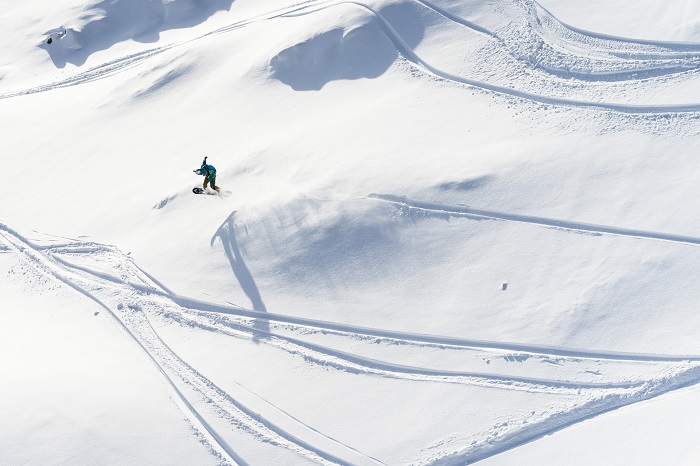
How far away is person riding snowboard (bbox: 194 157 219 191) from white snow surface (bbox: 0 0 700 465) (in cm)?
45

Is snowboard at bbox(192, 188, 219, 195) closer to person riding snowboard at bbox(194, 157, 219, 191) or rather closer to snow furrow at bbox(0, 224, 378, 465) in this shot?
person riding snowboard at bbox(194, 157, 219, 191)

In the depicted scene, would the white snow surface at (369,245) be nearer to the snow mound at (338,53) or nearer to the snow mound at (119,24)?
the snow mound at (338,53)

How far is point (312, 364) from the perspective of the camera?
37.2ft

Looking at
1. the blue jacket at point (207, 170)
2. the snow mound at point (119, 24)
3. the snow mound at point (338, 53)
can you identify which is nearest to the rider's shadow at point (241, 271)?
the blue jacket at point (207, 170)

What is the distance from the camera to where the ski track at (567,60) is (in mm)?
14656

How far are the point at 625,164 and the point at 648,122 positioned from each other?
144 centimetres

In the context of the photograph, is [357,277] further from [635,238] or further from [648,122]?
[648,122]

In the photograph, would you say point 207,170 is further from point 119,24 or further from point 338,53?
point 119,24

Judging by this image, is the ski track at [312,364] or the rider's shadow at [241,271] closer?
Result: the ski track at [312,364]

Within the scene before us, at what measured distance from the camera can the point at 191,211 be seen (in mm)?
13750

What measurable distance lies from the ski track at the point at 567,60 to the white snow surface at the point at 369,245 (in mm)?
63

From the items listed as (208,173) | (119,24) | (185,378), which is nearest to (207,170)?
(208,173)

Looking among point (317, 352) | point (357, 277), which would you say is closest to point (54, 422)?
point (317, 352)

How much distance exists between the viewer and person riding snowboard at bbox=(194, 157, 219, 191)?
43.5 feet
